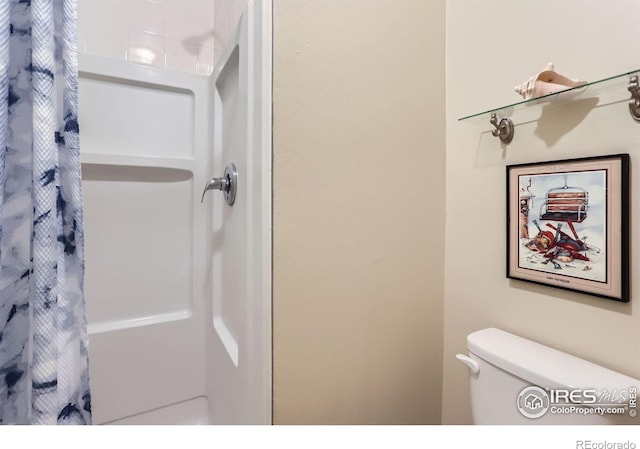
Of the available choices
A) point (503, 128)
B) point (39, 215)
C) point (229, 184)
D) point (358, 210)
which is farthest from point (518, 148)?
point (39, 215)

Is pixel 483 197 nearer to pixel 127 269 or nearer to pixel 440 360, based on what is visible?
pixel 440 360

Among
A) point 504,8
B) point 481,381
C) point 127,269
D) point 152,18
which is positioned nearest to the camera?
point 481,381

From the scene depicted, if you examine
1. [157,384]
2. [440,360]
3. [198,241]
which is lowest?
[157,384]

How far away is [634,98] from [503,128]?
275 millimetres

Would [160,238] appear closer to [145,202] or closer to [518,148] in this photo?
[145,202]

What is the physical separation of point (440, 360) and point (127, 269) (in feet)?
4.24

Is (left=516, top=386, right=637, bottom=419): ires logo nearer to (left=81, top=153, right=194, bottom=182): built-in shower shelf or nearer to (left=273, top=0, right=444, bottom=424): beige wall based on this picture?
(left=273, top=0, right=444, bottom=424): beige wall

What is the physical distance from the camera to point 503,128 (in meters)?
0.89

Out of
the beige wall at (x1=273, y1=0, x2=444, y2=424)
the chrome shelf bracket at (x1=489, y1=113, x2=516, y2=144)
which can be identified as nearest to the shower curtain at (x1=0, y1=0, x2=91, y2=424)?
the beige wall at (x1=273, y1=0, x2=444, y2=424)

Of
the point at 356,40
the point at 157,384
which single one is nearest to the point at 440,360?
the point at 356,40

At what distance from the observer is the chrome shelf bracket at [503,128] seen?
878 millimetres

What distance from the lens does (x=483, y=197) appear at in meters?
→ 0.96

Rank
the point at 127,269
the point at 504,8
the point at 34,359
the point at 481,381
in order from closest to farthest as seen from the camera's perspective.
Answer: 1. the point at 34,359
2. the point at 481,381
3. the point at 504,8
4. the point at 127,269

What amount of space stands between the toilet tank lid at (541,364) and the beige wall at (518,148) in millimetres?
40
